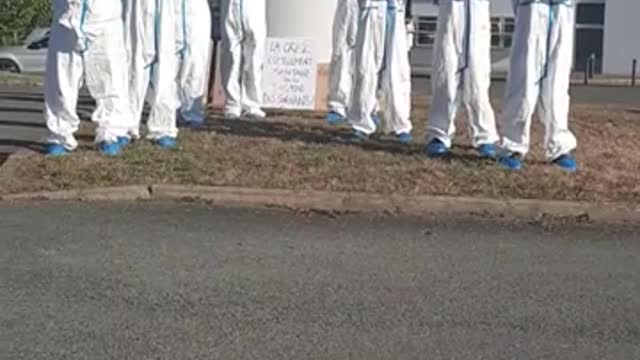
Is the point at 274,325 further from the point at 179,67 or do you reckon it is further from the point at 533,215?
the point at 179,67

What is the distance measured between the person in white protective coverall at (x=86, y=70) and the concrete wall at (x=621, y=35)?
42.2 metres

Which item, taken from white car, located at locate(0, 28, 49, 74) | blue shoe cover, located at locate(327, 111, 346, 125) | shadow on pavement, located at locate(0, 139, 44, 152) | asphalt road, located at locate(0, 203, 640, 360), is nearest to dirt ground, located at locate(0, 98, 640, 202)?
shadow on pavement, located at locate(0, 139, 44, 152)

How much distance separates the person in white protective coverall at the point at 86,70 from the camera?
1099 cm

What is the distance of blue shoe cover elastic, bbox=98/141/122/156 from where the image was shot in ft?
37.1

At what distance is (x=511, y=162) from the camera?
436 inches

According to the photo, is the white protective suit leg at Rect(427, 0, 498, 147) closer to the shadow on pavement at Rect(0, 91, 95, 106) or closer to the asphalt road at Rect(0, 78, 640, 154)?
the asphalt road at Rect(0, 78, 640, 154)

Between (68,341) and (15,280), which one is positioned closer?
(68,341)

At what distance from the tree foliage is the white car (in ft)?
1.97

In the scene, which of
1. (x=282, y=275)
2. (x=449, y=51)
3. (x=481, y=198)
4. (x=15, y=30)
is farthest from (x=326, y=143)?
→ (x=15, y=30)

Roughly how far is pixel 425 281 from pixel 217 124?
6.19 m

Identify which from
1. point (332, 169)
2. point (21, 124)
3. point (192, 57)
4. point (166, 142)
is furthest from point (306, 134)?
point (21, 124)

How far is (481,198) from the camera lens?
10156 millimetres

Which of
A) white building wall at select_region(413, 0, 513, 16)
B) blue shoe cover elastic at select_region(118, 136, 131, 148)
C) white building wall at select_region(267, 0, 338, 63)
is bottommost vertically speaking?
blue shoe cover elastic at select_region(118, 136, 131, 148)

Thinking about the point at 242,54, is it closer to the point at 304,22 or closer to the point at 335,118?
the point at 335,118
